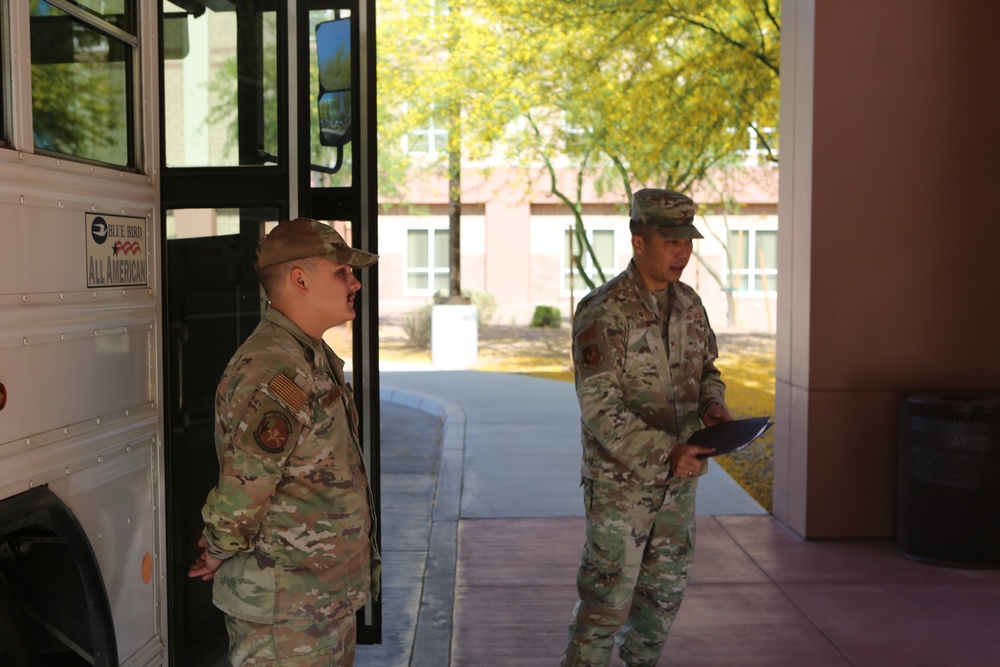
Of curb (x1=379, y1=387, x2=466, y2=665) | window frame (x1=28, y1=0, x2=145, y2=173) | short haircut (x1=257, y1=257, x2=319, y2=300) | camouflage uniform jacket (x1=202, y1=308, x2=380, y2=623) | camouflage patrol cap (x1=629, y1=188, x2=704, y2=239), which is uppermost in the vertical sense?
window frame (x1=28, y1=0, x2=145, y2=173)

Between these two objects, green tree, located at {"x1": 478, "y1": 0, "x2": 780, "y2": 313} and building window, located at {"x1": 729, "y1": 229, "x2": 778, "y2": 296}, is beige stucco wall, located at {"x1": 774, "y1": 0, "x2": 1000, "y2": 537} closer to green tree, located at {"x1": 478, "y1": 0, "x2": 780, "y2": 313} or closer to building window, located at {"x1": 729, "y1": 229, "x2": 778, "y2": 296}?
green tree, located at {"x1": 478, "y1": 0, "x2": 780, "y2": 313}

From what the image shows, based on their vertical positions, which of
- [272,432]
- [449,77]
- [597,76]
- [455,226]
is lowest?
[272,432]

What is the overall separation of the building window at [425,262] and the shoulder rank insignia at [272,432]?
28874 millimetres

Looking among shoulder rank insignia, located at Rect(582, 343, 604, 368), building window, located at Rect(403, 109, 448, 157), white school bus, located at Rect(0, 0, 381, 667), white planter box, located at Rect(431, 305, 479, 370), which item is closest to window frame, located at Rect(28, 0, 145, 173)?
white school bus, located at Rect(0, 0, 381, 667)

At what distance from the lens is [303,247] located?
9.58 ft

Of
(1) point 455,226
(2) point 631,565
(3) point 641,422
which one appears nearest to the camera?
(3) point 641,422

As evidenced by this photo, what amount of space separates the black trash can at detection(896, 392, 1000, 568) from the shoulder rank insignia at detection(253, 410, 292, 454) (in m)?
4.64

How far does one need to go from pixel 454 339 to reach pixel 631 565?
15017 millimetres

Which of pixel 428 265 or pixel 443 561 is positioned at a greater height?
pixel 428 265

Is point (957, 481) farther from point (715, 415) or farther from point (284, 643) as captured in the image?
point (284, 643)

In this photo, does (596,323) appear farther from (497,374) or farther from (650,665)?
(497,374)

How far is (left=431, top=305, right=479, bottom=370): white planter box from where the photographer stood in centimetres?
1908

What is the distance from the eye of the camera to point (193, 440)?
386 cm

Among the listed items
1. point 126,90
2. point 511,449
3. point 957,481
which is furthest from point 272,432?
point 511,449
